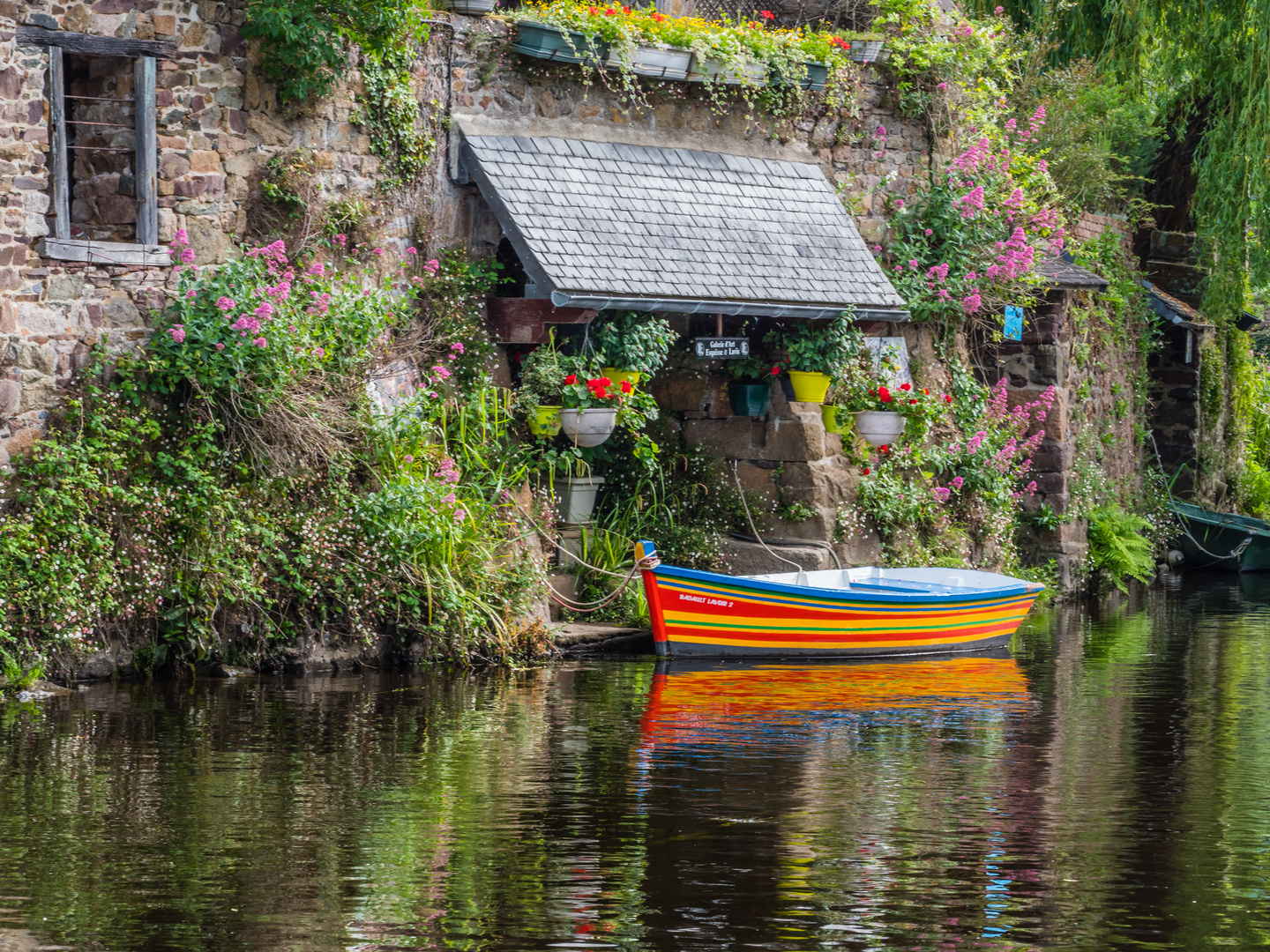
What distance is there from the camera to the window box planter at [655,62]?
50.9 feet

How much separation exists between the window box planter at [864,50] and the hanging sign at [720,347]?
137 inches

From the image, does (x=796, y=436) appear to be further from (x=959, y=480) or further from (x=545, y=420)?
(x=545, y=420)

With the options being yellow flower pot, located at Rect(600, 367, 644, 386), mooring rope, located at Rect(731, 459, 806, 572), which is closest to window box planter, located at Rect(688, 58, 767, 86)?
yellow flower pot, located at Rect(600, 367, 644, 386)

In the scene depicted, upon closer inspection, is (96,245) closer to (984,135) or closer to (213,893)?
(213,893)

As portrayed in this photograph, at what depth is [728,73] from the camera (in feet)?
54.0

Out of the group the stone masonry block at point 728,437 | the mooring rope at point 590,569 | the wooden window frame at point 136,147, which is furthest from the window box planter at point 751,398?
the wooden window frame at point 136,147

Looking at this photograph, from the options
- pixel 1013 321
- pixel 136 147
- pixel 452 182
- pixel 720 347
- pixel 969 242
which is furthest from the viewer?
pixel 1013 321

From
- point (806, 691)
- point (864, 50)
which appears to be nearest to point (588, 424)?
point (806, 691)

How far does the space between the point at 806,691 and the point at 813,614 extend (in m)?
1.76

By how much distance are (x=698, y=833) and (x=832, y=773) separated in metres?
1.63

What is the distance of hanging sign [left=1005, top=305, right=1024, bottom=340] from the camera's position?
19.1m

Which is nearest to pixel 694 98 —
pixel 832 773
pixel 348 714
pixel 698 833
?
pixel 348 714

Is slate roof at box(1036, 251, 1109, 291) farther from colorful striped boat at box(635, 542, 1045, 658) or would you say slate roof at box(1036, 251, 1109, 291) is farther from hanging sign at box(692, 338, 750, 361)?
colorful striped boat at box(635, 542, 1045, 658)

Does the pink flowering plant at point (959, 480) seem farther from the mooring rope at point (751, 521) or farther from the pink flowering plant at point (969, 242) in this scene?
the mooring rope at point (751, 521)
